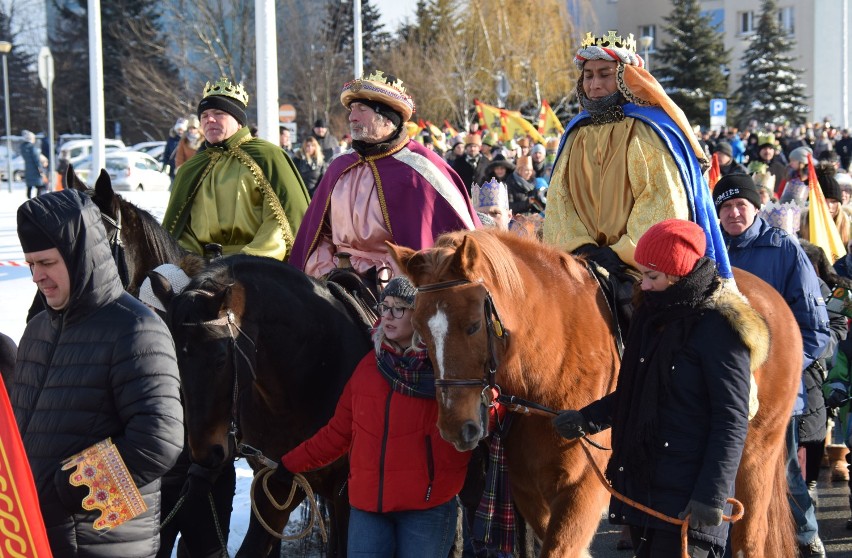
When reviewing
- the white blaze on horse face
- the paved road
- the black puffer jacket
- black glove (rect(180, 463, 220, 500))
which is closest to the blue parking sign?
the paved road

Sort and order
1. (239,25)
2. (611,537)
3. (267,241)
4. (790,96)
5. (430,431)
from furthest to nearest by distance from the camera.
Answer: (790,96) → (239,25) → (611,537) → (267,241) → (430,431)

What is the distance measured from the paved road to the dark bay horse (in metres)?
2.36

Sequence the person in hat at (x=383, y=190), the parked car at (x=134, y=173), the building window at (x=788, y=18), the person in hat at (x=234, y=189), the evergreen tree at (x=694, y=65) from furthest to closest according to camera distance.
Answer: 1. the building window at (x=788, y=18)
2. the evergreen tree at (x=694, y=65)
3. the parked car at (x=134, y=173)
4. the person in hat at (x=234, y=189)
5. the person in hat at (x=383, y=190)

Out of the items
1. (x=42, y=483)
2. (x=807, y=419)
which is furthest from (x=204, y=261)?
(x=807, y=419)

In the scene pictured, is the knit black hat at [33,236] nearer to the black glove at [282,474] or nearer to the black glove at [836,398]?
the black glove at [282,474]

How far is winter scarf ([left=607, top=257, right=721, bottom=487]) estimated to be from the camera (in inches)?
164

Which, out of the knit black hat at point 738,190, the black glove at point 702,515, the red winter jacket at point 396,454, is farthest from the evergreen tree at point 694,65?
the black glove at point 702,515

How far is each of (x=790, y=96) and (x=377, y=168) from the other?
189 ft

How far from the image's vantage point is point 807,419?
680 cm

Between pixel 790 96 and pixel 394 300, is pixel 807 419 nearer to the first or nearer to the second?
pixel 394 300

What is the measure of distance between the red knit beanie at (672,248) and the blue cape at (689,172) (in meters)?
1.47

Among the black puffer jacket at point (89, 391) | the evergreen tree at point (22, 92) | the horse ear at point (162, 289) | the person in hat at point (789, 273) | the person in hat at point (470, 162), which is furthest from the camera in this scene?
the evergreen tree at point (22, 92)

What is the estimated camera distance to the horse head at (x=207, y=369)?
4488mm

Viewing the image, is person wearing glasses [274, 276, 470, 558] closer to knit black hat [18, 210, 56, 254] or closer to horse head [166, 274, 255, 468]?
horse head [166, 274, 255, 468]
